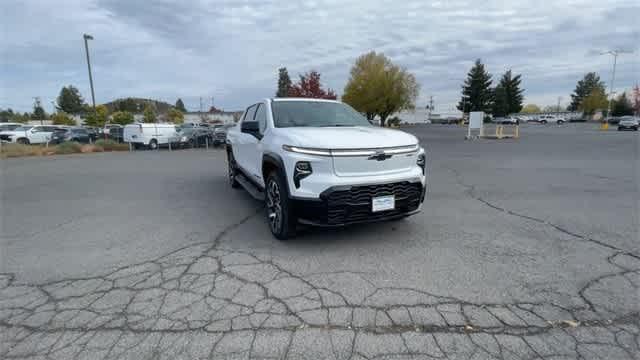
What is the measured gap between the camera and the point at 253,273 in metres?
3.19

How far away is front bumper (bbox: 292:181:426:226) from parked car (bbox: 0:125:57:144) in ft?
90.1

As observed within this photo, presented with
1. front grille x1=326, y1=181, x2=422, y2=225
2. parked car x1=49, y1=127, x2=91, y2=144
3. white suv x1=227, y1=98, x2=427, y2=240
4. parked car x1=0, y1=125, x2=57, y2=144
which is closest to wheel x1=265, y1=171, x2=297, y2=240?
white suv x1=227, y1=98, x2=427, y2=240

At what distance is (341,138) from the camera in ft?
11.7

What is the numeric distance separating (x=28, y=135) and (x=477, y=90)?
70092mm

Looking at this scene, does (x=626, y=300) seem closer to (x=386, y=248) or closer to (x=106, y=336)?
(x=386, y=248)

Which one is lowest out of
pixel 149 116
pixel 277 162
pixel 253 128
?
pixel 277 162

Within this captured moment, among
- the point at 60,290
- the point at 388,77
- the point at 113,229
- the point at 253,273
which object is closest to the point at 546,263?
the point at 253,273

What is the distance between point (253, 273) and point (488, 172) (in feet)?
27.0

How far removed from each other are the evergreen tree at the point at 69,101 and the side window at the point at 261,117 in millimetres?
80035

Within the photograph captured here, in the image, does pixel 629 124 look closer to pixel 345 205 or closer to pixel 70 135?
pixel 345 205

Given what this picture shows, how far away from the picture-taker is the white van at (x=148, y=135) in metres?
20.1

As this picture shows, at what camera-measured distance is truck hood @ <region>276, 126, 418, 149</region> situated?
3.42 metres

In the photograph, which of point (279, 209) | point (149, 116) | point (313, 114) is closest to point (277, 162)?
point (279, 209)

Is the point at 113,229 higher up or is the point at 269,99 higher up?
the point at 269,99
